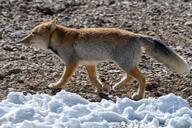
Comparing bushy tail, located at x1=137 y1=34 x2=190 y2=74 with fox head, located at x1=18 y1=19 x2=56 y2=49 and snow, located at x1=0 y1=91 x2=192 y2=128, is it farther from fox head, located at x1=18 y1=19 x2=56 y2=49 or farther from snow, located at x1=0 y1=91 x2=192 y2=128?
fox head, located at x1=18 y1=19 x2=56 y2=49

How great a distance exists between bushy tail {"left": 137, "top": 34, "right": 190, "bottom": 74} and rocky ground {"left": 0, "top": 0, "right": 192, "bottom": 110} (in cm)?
41

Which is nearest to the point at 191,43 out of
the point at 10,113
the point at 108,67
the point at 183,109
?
the point at 108,67

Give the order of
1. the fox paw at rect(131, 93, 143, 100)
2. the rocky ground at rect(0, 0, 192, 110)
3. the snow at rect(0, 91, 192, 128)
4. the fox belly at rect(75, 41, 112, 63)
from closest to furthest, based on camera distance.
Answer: the snow at rect(0, 91, 192, 128)
the fox paw at rect(131, 93, 143, 100)
the fox belly at rect(75, 41, 112, 63)
the rocky ground at rect(0, 0, 192, 110)

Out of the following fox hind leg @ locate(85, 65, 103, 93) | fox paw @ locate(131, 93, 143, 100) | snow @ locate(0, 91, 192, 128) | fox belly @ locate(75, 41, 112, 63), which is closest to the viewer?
snow @ locate(0, 91, 192, 128)

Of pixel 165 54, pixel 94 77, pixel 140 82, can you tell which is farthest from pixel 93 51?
pixel 165 54

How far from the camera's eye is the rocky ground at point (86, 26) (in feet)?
30.2

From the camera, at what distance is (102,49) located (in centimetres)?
895

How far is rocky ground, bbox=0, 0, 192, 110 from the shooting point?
30.2 feet

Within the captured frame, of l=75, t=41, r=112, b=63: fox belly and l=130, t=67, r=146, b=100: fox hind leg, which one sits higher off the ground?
l=75, t=41, r=112, b=63: fox belly

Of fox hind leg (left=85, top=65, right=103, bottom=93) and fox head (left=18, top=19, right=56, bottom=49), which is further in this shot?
fox head (left=18, top=19, right=56, bottom=49)

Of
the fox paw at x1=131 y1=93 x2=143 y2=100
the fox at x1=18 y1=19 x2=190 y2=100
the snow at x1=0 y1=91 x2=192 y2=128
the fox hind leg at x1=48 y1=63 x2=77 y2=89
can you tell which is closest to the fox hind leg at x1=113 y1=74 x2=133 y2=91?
the fox at x1=18 y1=19 x2=190 y2=100

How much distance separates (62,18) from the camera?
500 inches

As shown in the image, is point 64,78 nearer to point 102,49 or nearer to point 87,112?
point 102,49

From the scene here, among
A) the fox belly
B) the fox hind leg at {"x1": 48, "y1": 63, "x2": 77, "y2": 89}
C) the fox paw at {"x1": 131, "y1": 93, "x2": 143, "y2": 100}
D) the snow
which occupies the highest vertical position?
the fox belly
